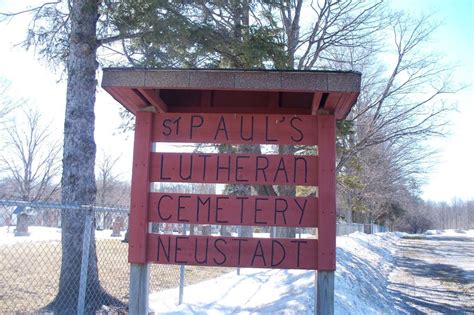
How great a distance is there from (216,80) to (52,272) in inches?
313

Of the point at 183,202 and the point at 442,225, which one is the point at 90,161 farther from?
the point at 442,225

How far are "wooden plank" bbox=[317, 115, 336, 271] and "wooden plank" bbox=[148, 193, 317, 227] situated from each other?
4.0 inches

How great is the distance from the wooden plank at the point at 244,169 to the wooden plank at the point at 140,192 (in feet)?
0.51

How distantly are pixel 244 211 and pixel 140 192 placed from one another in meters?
0.97

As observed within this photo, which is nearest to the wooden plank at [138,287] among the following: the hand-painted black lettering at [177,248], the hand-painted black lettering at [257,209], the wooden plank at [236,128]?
the hand-painted black lettering at [177,248]

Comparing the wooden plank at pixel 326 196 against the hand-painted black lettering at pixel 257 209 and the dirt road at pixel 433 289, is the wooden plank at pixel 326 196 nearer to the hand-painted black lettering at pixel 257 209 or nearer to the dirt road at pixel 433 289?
the hand-painted black lettering at pixel 257 209

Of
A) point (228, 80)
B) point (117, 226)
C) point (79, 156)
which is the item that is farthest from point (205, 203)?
point (117, 226)

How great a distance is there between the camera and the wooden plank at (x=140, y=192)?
4.35 meters

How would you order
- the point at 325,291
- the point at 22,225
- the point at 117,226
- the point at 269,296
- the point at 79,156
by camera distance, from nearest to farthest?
the point at 325,291
the point at 79,156
the point at 269,296
the point at 22,225
the point at 117,226

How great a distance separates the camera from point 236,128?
14.7ft

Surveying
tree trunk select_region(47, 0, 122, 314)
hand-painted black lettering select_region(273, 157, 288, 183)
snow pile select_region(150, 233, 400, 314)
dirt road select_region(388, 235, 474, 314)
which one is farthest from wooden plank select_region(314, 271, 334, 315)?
dirt road select_region(388, 235, 474, 314)

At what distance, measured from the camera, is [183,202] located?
438 cm

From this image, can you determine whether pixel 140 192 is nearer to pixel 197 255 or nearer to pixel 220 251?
pixel 197 255

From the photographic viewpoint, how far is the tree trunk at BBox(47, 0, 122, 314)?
23.9 feet
